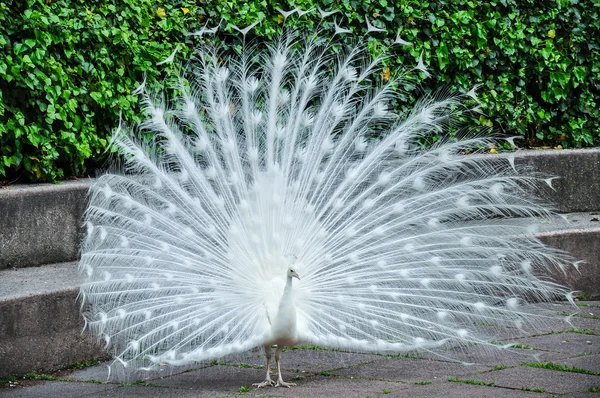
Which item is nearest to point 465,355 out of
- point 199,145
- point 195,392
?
point 195,392

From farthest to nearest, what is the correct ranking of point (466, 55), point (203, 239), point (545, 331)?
point (466, 55) < point (545, 331) < point (203, 239)

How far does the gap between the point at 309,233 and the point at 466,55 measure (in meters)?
3.59

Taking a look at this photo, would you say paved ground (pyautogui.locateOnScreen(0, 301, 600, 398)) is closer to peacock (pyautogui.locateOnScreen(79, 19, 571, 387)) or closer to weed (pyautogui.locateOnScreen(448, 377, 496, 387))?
weed (pyautogui.locateOnScreen(448, 377, 496, 387))

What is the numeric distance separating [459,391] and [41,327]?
2402 mm

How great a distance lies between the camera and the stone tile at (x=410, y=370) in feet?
17.3

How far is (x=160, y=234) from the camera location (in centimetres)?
553

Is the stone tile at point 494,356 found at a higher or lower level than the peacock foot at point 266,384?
higher

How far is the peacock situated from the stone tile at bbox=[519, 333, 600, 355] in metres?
0.36

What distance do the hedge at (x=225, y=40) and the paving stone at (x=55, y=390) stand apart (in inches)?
65.9

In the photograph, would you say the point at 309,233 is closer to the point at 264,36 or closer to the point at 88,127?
the point at 88,127

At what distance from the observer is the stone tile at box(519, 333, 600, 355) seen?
583 cm

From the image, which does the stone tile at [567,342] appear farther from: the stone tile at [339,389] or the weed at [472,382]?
the stone tile at [339,389]

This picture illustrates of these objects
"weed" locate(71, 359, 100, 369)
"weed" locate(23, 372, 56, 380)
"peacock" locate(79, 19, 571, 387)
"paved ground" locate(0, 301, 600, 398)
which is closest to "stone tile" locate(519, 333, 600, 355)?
"paved ground" locate(0, 301, 600, 398)

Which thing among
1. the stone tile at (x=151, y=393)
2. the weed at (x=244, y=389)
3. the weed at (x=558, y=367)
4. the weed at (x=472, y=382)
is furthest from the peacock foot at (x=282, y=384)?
the weed at (x=558, y=367)
